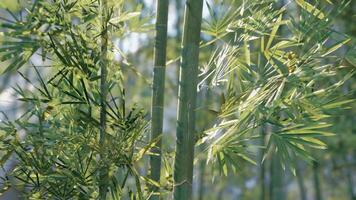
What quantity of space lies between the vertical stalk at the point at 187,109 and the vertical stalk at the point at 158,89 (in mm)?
121

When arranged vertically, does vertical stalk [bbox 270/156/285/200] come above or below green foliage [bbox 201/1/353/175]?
below

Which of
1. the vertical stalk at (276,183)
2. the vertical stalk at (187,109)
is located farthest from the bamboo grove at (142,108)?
the vertical stalk at (276,183)

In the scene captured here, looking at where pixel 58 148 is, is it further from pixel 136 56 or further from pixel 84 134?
pixel 136 56

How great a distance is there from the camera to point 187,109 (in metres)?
2.32

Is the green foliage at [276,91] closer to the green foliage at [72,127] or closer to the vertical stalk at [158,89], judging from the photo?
the vertical stalk at [158,89]

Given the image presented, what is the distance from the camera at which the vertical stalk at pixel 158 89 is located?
7.98ft

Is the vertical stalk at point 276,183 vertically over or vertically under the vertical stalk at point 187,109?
under

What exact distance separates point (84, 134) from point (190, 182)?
1.42ft

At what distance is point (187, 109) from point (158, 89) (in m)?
0.18

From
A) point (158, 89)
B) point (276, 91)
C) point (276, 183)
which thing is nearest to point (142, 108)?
point (158, 89)

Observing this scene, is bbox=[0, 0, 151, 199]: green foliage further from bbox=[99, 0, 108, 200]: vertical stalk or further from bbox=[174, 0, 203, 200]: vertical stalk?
bbox=[174, 0, 203, 200]: vertical stalk

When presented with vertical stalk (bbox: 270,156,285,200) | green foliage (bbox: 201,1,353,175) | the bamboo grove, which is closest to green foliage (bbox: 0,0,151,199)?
the bamboo grove

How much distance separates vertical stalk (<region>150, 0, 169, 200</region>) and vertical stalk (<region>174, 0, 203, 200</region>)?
0.40ft

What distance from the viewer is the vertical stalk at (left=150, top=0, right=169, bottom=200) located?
2434 mm
